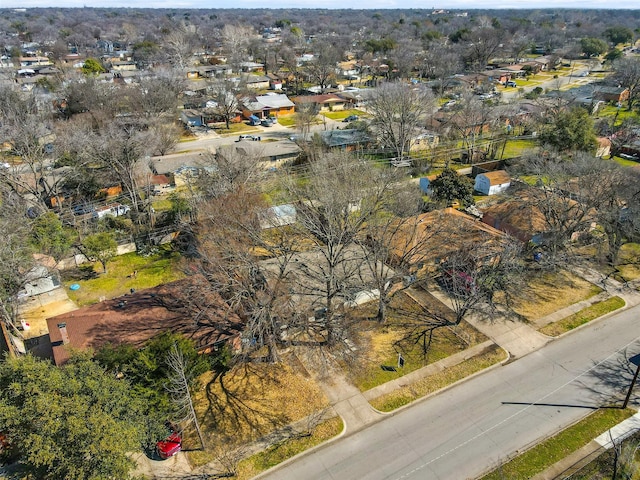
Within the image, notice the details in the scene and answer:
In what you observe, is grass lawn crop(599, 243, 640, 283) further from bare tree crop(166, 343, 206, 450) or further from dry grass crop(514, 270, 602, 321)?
bare tree crop(166, 343, 206, 450)

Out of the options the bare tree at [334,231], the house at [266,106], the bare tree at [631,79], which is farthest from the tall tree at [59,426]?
the bare tree at [631,79]

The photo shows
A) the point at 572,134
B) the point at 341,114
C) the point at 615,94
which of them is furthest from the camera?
the point at 615,94

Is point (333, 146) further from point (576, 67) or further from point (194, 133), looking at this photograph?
point (576, 67)

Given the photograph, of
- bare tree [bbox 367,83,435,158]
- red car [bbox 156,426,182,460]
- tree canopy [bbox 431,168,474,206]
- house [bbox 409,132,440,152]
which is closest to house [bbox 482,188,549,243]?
tree canopy [bbox 431,168,474,206]

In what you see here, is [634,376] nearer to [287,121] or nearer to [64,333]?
[64,333]

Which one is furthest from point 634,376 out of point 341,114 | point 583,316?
point 341,114

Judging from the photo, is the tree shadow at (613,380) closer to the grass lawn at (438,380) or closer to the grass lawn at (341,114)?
the grass lawn at (438,380)
